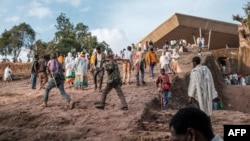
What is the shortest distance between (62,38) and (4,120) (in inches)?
1009

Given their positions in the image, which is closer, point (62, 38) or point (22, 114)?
point (22, 114)

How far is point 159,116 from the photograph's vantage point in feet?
38.9

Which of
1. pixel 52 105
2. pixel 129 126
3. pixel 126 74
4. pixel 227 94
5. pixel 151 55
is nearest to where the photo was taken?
pixel 129 126

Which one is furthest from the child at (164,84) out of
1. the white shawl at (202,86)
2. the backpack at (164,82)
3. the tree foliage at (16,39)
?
the tree foliage at (16,39)

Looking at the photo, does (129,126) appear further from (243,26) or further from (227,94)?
(243,26)

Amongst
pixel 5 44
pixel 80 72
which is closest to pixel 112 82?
pixel 80 72

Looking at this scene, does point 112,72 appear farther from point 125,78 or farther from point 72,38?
point 72,38

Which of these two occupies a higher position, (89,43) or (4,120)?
(89,43)

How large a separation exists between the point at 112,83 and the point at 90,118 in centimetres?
108

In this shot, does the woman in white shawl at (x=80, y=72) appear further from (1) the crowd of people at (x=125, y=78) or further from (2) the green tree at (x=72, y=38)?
(2) the green tree at (x=72, y=38)

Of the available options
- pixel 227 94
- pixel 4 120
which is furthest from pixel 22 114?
pixel 227 94

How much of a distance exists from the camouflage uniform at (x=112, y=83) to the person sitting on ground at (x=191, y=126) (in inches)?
340

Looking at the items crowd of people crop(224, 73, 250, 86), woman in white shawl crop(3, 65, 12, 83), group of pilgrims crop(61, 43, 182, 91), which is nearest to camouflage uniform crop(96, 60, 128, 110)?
group of pilgrims crop(61, 43, 182, 91)

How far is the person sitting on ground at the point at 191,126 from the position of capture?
2.88 meters
